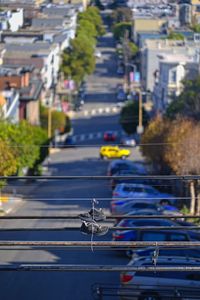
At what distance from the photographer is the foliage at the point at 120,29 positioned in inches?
1522

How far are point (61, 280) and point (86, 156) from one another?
16.9m

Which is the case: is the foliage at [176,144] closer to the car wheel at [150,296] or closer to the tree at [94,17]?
the car wheel at [150,296]

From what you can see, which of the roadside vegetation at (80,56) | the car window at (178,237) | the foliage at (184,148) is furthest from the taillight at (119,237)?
the roadside vegetation at (80,56)

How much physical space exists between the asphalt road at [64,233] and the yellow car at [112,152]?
22 cm

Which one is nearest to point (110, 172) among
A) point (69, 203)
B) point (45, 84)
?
point (69, 203)

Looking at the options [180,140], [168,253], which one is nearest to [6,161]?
[180,140]

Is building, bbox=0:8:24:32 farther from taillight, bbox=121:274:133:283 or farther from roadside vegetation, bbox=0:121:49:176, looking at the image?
taillight, bbox=121:274:133:283

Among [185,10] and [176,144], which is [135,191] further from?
[185,10]

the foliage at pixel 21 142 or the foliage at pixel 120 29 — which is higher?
the foliage at pixel 21 142

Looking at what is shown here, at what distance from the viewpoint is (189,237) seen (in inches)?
416

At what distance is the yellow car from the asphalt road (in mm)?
222

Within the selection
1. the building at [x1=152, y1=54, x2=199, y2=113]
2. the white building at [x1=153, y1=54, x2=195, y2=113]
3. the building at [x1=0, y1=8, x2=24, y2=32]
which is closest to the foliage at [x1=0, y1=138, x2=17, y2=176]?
the building at [x1=152, y1=54, x2=199, y2=113]

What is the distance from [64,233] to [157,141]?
783 centimetres

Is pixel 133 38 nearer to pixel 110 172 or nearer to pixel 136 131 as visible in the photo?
pixel 136 131
